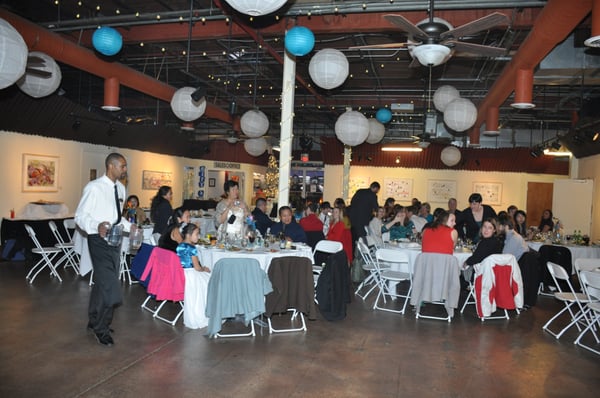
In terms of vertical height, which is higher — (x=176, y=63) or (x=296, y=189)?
(x=176, y=63)

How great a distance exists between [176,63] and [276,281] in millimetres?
7404

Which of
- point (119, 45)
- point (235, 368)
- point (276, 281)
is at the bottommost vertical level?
point (235, 368)

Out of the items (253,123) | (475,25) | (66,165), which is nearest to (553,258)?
(475,25)

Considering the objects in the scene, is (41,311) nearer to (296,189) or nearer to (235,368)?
(235,368)

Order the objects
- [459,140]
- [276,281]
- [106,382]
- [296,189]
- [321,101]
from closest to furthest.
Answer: [106,382], [276,281], [321,101], [459,140], [296,189]

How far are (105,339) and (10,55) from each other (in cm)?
269

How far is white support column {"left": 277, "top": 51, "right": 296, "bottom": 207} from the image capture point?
742 cm

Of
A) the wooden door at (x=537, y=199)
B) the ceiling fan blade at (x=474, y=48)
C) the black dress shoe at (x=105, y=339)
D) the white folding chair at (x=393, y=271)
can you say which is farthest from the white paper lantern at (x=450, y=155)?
the black dress shoe at (x=105, y=339)

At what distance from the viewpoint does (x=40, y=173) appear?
10.6 m

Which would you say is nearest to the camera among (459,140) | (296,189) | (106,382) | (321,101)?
(106,382)

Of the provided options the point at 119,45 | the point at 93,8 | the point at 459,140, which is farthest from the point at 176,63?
the point at 459,140

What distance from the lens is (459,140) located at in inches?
630

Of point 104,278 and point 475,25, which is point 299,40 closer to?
point 475,25

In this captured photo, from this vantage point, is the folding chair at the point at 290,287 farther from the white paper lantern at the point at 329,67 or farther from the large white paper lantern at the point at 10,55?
the large white paper lantern at the point at 10,55
